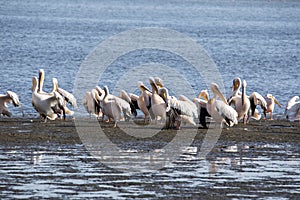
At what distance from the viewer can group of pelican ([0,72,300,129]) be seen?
47.8ft

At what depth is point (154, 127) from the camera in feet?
47.8

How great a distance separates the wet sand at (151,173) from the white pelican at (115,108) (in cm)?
60

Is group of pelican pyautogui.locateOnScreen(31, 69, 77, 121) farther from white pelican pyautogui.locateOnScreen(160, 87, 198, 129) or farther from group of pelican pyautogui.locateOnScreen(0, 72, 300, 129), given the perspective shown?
white pelican pyautogui.locateOnScreen(160, 87, 198, 129)

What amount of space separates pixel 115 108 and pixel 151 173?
448cm

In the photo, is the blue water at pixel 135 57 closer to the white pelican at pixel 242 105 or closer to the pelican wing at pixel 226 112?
the white pelican at pixel 242 105

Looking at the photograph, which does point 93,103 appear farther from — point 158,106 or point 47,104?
point 158,106

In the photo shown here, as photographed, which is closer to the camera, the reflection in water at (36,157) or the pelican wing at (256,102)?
the reflection in water at (36,157)

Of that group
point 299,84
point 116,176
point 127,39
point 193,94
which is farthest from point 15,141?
point 127,39

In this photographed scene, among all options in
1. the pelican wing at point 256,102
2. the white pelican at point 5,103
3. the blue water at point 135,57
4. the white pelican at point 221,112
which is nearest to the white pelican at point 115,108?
the white pelican at point 221,112

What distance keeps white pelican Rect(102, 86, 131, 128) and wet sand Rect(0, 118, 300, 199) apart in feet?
1.98

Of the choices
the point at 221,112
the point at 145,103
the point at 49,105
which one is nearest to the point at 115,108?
the point at 145,103

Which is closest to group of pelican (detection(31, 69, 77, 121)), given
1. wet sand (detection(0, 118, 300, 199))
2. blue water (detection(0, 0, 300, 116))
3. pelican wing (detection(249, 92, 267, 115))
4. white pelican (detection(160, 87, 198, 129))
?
wet sand (detection(0, 118, 300, 199))

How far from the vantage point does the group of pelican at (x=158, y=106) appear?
14.6 m

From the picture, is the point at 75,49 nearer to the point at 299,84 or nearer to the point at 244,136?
the point at 299,84
